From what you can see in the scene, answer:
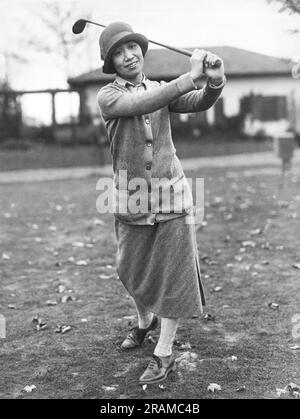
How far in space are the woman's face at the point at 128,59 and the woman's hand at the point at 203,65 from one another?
1.25ft

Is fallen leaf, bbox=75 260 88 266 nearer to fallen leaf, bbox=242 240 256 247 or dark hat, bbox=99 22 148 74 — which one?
fallen leaf, bbox=242 240 256 247

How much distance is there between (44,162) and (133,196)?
640 inches

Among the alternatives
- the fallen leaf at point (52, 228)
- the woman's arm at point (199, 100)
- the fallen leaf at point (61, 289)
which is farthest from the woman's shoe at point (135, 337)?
the fallen leaf at point (52, 228)

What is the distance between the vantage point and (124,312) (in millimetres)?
4902

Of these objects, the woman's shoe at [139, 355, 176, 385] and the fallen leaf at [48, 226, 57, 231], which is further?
the fallen leaf at [48, 226, 57, 231]

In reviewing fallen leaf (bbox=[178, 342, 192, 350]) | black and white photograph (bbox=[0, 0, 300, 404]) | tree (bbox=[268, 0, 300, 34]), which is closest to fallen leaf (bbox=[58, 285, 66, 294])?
black and white photograph (bbox=[0, 0, 300, 404])

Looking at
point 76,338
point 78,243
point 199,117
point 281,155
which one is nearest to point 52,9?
point 199,117

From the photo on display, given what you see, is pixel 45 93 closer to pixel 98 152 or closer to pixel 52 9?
pixel 98 152

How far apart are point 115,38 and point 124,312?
2.30m

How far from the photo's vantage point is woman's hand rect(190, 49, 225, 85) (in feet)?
10.2

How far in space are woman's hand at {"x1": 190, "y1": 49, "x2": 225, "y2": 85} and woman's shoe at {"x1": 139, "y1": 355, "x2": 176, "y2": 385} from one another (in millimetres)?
1595

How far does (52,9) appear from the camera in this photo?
2356 cm

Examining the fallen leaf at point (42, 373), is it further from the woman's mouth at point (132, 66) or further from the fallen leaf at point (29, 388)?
the woman's mouth at point (132, 66)

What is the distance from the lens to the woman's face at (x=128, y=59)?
11.1ft
